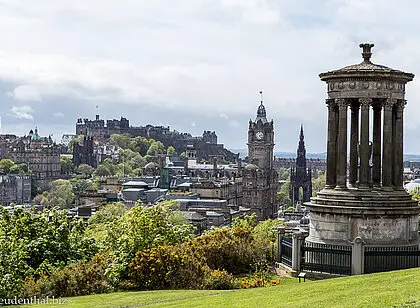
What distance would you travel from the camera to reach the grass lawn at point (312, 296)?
20.6m

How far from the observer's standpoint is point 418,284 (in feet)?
71.1

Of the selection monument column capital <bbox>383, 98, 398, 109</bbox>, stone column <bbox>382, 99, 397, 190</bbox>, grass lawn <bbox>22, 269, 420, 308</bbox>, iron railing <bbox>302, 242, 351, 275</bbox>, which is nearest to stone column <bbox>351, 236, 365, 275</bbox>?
iron railing <bbox>302, 242, 351, 275</bbox>

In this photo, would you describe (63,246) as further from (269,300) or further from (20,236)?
(269,300)

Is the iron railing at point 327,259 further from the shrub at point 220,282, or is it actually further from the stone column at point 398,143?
the stone column at point 398,143

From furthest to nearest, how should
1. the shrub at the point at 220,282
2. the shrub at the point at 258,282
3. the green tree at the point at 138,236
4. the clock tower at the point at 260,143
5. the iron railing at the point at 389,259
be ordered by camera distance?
1. the clock tower at the point at 260,143
2. the green tree at the point at 138,236
3. the shrub at the point at 220,282
4. the shrub at the point at 258,282
5. the iron railing at the point at 389,259

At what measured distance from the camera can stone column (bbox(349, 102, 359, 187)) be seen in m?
32.3

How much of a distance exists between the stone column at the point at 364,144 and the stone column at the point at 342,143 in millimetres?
620

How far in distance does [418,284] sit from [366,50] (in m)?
13.5

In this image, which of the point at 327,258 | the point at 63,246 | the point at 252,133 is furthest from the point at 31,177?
the point at 327,258

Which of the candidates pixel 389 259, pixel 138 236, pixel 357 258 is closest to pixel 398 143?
pixel 389 259

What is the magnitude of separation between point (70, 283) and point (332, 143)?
11694 mm

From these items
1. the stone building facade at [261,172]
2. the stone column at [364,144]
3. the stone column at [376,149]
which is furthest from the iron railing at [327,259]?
the stone building facade at [261,172]

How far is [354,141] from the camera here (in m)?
32.6

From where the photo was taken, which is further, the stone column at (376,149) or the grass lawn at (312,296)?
the stone column at (376,149)
